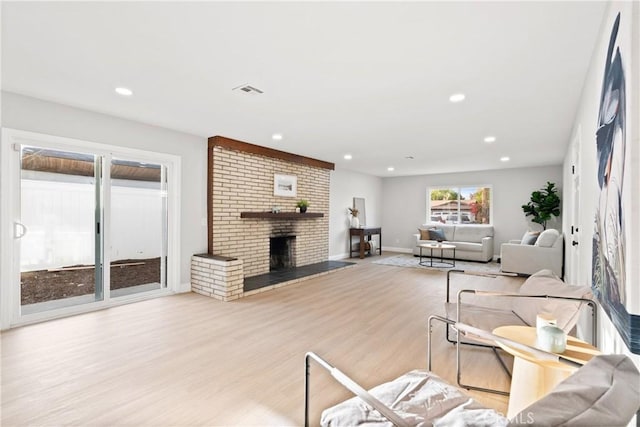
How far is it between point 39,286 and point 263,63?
11.5ft

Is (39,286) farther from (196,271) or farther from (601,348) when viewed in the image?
(601,348)

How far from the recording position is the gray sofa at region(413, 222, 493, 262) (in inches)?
294

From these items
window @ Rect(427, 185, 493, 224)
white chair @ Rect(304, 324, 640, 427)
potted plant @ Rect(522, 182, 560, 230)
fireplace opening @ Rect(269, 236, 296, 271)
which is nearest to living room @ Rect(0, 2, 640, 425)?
white chair @ Rect(304, 324, 640, 427)

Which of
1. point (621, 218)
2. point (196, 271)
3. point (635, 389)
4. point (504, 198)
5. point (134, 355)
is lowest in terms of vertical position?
point (134, 355)

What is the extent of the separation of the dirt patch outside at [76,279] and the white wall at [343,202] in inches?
169

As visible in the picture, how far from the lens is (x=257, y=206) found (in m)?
5.53

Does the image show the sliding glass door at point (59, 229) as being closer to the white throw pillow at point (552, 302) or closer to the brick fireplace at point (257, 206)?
the brick fireplace at point (257, 206)

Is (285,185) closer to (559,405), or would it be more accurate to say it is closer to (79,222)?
(79,222)

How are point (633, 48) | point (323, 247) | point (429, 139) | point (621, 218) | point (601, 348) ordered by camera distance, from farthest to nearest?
point (323, 247)
point (429, 139)
point (601, 348)
point (621, 218)
point (633, 48)

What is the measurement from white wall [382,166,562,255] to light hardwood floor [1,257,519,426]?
5155 millimetres

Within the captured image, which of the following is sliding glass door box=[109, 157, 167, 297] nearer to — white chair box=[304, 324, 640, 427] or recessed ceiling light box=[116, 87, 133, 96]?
recessed ceiling light box=[116, 87, 133, 96]

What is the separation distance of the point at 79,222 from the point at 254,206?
8.25ft

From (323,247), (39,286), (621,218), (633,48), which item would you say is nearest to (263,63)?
(633,48)

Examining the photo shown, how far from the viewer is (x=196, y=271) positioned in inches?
178
